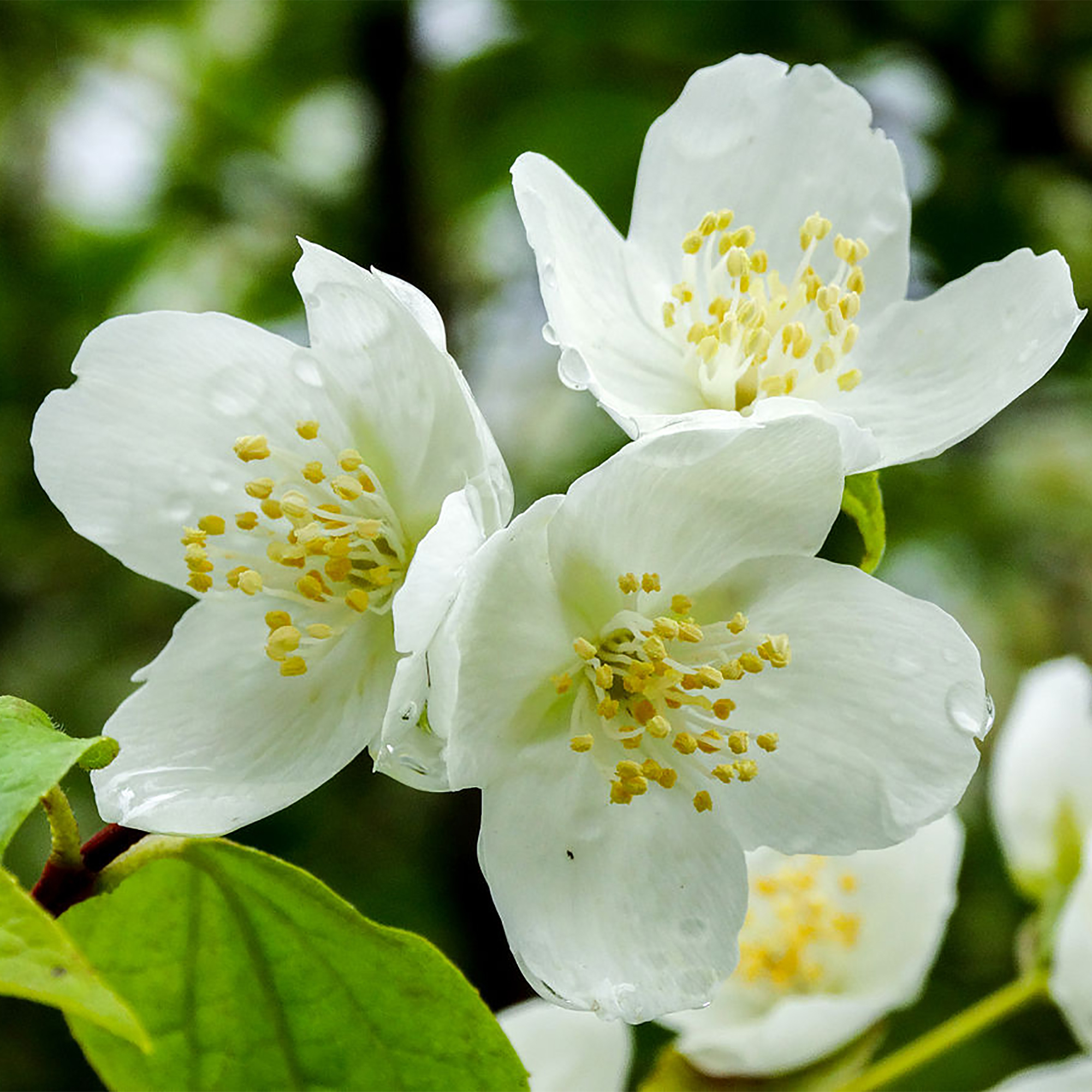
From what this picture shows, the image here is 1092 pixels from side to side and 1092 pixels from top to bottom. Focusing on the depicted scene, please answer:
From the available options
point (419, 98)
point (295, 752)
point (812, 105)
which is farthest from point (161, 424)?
point (419, 98)

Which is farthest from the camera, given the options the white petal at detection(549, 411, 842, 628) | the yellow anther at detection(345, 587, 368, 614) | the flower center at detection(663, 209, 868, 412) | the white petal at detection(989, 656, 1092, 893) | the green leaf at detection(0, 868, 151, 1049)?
the white petal at detection(989, 656, 1092, 893)

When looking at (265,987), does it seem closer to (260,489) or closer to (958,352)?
(260,489)

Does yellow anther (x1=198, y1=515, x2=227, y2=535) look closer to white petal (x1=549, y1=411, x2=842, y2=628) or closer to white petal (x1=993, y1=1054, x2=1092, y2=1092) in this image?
white petal (x1=549, y1=411, x2=842, y2=628)

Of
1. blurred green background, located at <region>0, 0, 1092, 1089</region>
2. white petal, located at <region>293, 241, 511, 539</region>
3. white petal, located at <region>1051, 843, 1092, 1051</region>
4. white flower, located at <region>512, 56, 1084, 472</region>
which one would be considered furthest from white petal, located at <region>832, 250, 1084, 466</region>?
blurred green background, located at <region>0, 0, 1092, 1089</region>

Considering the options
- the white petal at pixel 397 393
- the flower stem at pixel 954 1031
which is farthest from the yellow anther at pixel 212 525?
the flower stem at pixel 954 1031

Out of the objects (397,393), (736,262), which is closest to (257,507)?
(397,393)
